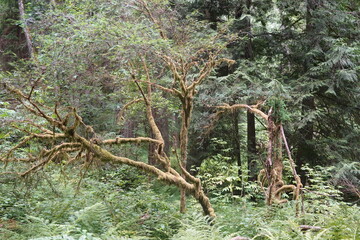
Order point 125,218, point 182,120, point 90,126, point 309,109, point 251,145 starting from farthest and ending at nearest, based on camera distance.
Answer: point 251,145 < point 309,109 < point 182,120 < point 125,218 < point 90,126

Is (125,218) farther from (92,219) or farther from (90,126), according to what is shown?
(90,126)

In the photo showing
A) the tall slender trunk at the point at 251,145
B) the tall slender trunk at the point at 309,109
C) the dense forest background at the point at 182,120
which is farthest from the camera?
the tall slender trunk at the point at 251,145

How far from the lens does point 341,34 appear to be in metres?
10.1

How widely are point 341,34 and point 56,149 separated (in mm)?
9465

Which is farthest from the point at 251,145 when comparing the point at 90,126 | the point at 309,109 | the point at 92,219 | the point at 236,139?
the point at 92,219

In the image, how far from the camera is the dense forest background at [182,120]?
4.82 m

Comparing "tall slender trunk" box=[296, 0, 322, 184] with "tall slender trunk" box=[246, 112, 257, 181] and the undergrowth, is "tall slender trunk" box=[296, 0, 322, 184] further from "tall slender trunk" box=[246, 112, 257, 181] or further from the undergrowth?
the undergrowth

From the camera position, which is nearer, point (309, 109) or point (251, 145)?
point (309, 109)

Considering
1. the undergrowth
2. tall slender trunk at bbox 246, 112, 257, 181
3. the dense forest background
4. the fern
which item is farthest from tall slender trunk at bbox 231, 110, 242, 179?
the fern

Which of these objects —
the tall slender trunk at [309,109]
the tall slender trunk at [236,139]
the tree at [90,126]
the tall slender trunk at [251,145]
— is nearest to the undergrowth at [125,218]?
Result: the tree at [90,126]

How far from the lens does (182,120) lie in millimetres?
6898

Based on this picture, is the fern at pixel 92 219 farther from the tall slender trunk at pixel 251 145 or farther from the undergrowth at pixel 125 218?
the tall slender trunk at pixel 251 145

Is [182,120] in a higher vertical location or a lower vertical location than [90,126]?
higher

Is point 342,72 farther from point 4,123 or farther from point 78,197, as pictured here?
point 4,123
